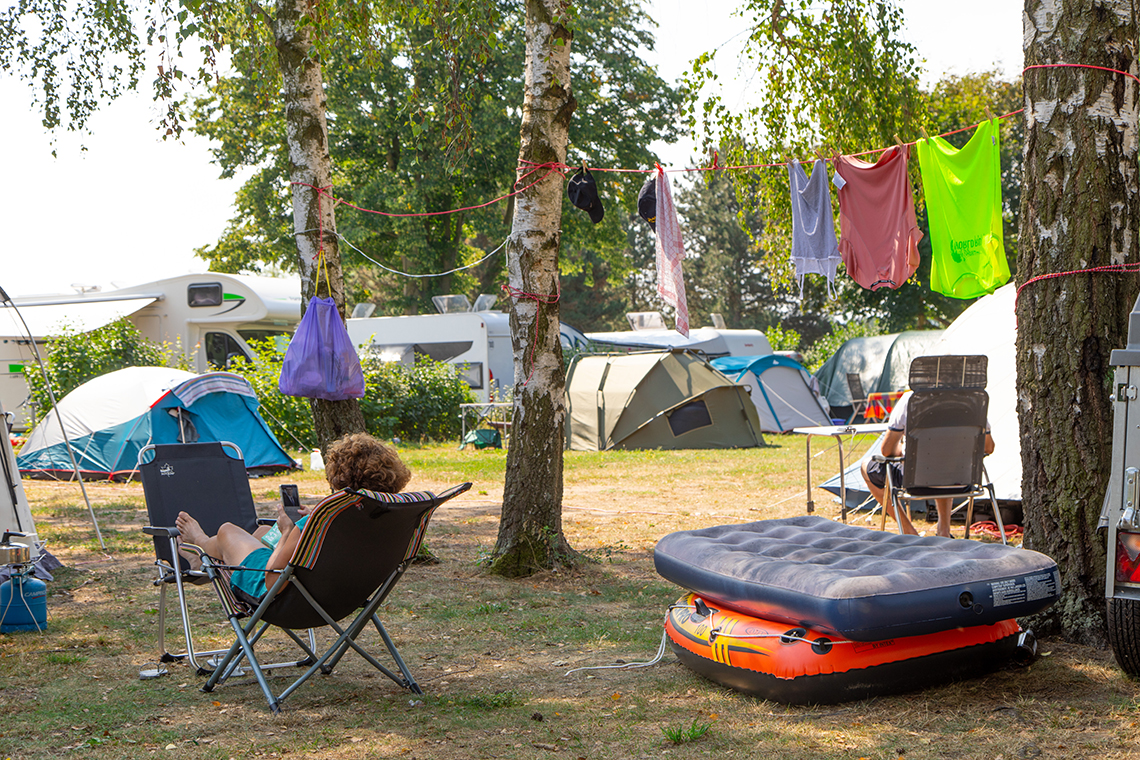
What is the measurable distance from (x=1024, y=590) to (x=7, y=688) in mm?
3572

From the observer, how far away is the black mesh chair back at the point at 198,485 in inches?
166

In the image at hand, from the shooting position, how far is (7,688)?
3.65 metres

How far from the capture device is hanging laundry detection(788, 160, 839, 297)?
6320 millimetres

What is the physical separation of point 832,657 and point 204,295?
11923 mm

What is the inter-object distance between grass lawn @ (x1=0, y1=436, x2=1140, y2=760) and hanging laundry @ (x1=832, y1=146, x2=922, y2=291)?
230 cm

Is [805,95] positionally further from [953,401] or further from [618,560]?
[618,560]

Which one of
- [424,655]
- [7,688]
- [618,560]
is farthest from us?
[618,560]

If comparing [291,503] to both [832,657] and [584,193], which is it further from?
[584,193]

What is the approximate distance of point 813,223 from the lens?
20.9 ft

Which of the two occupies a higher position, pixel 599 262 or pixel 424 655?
pixel 599 262

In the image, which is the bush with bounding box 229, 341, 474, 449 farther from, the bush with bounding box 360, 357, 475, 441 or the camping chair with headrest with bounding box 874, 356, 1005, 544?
the camping chair with headrest with bounding box 874, 356, 1005, 544

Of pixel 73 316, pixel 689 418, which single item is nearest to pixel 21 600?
pixel 73 316

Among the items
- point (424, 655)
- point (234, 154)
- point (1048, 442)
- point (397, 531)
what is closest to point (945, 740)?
point (1048, 442)

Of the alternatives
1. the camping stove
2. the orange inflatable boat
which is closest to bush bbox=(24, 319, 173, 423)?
the camping stove
